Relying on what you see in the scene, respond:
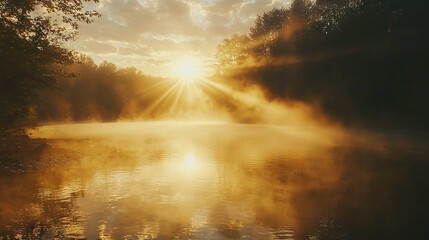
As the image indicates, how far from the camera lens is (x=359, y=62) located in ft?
258

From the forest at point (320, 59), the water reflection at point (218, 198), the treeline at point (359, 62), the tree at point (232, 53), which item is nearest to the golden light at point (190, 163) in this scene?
the water reflection at point (218, 198)

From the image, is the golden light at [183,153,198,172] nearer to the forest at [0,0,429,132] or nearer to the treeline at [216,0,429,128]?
the forest at [0,0,429,132]

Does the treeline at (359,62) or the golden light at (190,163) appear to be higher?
the treeline at (359,62)

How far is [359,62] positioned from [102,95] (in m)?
112

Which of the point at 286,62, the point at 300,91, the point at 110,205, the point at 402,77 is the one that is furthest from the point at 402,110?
the point at 110,205

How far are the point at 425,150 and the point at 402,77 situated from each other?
35.5 metres

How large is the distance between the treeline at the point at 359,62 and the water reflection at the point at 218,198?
136ft

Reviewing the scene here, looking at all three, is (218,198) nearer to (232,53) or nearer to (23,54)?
(23,54)

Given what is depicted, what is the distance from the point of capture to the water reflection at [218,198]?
614 inches

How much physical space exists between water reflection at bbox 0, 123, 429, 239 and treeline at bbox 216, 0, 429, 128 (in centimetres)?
4132

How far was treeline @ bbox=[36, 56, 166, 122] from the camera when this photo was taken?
13750 centimetres

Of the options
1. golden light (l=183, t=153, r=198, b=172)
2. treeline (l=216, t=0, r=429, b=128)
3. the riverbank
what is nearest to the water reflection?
golden light (l=183, t=153, r=198, b=172)

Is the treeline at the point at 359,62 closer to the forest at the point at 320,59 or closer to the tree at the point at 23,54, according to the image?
the forest at the point at 320,59

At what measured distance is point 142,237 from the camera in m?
14.6
